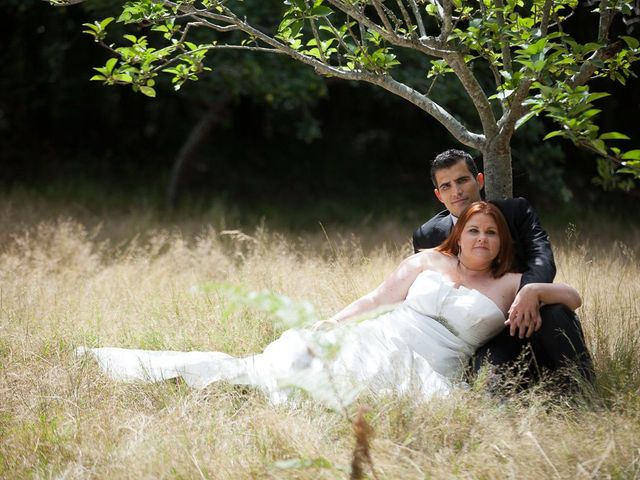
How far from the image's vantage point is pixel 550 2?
12.9ft

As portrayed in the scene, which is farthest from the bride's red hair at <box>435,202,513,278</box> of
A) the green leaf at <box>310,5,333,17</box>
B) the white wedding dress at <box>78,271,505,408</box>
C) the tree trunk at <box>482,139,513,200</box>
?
the green leaf at <box>310,5,333,17</box>

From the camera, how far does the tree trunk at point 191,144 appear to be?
11.1 m

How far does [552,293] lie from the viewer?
11.7 feet

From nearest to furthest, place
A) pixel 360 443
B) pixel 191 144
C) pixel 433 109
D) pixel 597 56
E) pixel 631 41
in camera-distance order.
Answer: pixel 360 443
pixel 631 41
pixel 597 56
pixel 433 109
pixel 191 144

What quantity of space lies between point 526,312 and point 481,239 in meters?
0.51

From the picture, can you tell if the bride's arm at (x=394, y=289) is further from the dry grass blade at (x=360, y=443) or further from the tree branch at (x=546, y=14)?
the dry grass blade at (x=360, y=443)

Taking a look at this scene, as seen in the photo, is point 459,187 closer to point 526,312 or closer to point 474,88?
point 474,88

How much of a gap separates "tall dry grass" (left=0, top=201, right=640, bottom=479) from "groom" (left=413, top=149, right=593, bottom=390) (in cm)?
20

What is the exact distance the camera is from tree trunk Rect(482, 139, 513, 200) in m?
4.49

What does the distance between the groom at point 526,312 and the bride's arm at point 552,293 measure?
3 cm

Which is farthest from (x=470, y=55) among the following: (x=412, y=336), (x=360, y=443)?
(x=360, y=443)

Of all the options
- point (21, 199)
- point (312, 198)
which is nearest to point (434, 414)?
point (21, 199)

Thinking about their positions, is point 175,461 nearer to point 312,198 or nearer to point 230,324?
point 230,324

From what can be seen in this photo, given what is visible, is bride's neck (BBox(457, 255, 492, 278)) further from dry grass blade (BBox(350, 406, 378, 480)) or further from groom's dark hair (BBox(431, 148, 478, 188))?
dry grass blade (BBox(350, 406, 378, 480))
